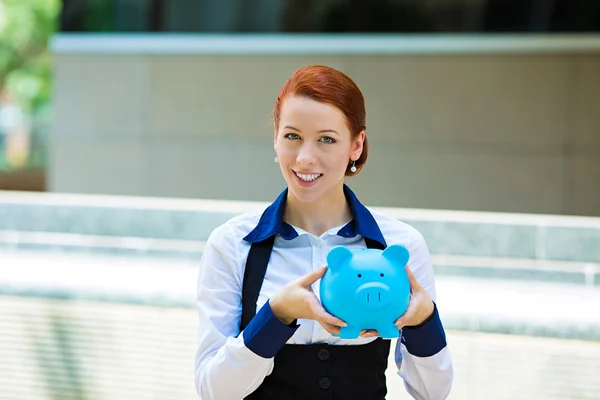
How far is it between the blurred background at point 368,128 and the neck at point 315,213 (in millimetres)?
4676

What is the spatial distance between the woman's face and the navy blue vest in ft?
0.66

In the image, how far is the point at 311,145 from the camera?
6.66 ft

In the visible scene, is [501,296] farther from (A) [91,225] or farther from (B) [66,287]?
(A) [91,225]

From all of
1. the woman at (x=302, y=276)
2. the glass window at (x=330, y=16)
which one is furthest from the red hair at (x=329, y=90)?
the glass window at (x=330, y=16)

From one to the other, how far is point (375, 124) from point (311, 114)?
26.4 ft

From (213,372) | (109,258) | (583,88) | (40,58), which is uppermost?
(213,372)

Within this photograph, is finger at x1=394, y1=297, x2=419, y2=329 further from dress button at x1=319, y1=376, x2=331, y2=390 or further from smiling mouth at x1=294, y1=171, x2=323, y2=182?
smiling mouth at x1=294, y1=171, x2=323, y2=182

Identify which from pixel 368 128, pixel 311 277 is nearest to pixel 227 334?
pixel 311 277

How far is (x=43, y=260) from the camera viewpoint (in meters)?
7.66

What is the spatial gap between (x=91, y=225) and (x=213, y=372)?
667 centimetres

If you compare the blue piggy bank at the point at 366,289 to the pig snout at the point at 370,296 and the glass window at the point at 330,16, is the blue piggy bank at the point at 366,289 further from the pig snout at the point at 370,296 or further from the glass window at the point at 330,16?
the glass window at the point at 330,16

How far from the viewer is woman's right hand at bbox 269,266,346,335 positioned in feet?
5.83

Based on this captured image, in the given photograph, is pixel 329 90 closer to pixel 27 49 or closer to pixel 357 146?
pixel 357 146

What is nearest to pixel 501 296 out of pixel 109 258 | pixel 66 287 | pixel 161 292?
pixel 161 292
